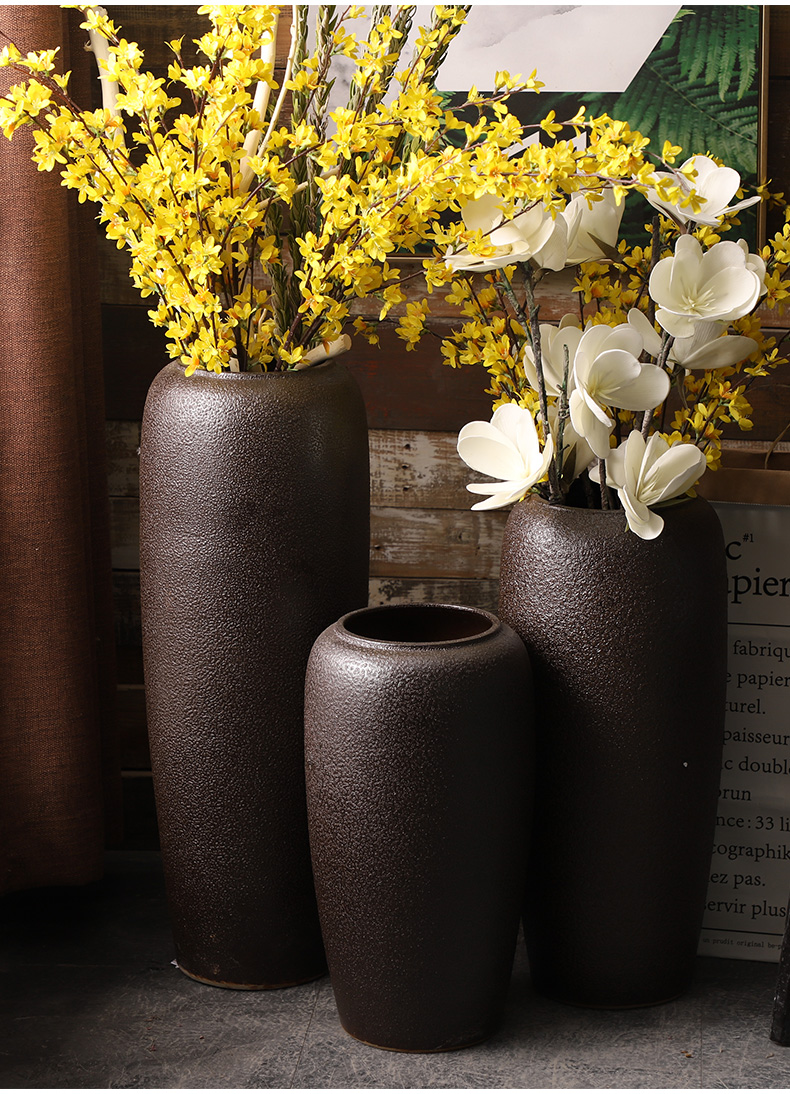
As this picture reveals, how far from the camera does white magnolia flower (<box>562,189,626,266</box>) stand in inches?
49.4

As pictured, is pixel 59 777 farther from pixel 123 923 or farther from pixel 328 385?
A: pixel 328 385

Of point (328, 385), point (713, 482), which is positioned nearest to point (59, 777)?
point (328, 385)

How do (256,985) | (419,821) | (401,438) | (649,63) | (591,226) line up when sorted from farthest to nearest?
1. (401,438)
2. (649,63)
3. (256,985)
4. (591,226)
5. (419,821)

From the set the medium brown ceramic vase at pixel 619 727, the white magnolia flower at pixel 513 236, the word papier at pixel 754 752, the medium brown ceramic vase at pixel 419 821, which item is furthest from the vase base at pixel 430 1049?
the white magnolia flower at pixel 513 236

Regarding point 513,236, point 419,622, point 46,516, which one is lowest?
point 419,622

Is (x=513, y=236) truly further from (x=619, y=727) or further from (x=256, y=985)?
(x=256, y=985)

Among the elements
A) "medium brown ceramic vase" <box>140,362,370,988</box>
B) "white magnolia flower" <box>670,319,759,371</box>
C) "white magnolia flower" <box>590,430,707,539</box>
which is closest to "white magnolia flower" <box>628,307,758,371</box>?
"white magnolia flower" <box>670,319,759,371</box>

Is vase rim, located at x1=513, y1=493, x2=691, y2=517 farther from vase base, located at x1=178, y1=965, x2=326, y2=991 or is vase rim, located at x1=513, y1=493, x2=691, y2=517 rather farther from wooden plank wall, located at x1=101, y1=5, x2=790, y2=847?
vase base, located at x1=178, y1=965, x2=326, y2=991

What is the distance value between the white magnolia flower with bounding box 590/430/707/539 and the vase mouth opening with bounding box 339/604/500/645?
21cm

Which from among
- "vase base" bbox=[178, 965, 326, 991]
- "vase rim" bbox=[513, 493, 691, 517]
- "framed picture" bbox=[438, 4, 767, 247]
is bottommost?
"vase base" bbox=[178, 965, 326, 991]

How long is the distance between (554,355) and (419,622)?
340 mm

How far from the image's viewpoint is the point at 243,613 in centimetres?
130

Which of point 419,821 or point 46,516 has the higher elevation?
point 46,516

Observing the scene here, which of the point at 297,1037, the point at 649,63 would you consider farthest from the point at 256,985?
the point at 649,63
